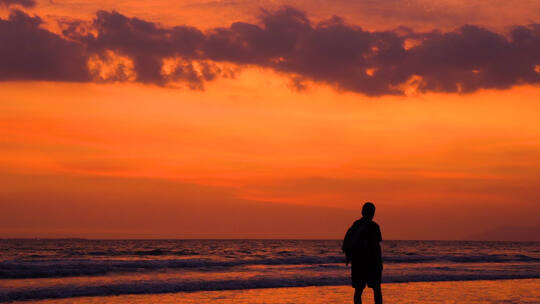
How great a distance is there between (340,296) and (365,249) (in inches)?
255

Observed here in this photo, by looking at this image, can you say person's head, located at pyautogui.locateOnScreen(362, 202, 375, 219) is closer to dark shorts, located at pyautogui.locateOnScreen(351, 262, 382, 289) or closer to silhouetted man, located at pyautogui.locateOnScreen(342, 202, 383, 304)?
silhouetted man, located at pyautogui.locateOnScreen(342, 202, 383, 304)

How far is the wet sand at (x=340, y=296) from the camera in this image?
1530 cm

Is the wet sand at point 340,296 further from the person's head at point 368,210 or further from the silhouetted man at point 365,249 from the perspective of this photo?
the person's head at point 368,210

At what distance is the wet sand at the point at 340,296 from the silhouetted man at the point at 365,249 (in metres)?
4.69

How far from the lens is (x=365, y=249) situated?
10211 mm

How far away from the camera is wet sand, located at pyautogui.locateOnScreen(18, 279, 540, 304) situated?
50.2 feet

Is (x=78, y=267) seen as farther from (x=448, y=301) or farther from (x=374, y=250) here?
(x=374, y=250)

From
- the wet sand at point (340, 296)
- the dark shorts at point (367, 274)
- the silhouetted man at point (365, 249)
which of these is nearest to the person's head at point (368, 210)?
the silhouetted man at point (365, 249)

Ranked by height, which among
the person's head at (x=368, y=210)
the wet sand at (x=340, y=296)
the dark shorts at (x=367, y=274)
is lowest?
the wet sand at (x=340, y=296)

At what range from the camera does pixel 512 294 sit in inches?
664

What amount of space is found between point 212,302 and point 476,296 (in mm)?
7144

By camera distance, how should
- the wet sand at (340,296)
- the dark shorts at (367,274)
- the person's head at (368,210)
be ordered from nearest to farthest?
the person's head at (368,210) → the dark shorts at (367,274) → the wet sand at (340,296)

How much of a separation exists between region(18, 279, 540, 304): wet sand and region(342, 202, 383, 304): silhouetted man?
469 centimetres

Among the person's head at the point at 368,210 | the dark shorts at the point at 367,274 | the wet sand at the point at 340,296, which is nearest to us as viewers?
the person's head at the point at 368,210
